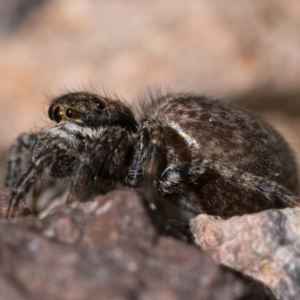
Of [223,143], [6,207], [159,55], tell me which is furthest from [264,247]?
[159,55]

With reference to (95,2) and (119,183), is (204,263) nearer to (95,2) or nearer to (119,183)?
(119,183)

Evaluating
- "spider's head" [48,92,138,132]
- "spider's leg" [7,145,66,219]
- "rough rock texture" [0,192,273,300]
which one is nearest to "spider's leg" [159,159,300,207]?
"spider's head" [48,92,138,132]

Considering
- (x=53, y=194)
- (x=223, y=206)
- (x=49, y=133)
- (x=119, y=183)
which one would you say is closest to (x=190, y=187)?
(x=223, y=206)

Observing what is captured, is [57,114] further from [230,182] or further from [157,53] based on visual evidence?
[157,53]

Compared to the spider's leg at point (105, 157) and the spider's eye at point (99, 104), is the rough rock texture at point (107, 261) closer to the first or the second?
the spider's leg at point (105, 157)

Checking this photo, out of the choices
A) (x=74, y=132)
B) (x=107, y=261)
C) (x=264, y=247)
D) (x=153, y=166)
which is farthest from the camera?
(x=74, y=132)

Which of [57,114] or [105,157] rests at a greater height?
[57,114]
